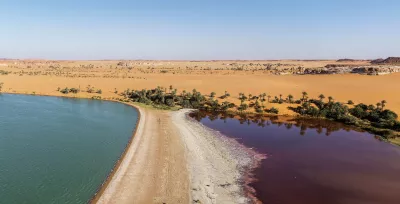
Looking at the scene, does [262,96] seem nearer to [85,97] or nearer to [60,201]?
[85,97]

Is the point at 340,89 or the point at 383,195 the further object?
the point at 340,89

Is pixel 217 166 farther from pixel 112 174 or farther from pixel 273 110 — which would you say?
pixel 273 110

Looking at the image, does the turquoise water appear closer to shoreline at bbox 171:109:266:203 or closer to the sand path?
the sand path

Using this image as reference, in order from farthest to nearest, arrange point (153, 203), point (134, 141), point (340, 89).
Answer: point (340, 89) < point (134, 141) < point (153, 203)

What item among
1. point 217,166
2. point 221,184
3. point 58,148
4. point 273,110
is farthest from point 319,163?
point 58,148

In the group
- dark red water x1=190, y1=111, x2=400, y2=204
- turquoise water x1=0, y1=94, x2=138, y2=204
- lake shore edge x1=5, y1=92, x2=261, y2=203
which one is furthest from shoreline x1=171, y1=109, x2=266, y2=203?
turquoise water x1=0, y1=94, x2=138, y2=204

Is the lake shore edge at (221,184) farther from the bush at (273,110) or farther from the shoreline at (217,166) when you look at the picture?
the bush at (273,110)

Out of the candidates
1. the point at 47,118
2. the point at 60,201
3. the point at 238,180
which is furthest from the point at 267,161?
the point at 47,118

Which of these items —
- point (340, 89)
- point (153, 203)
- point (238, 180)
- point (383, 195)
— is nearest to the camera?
point (153, 203)
